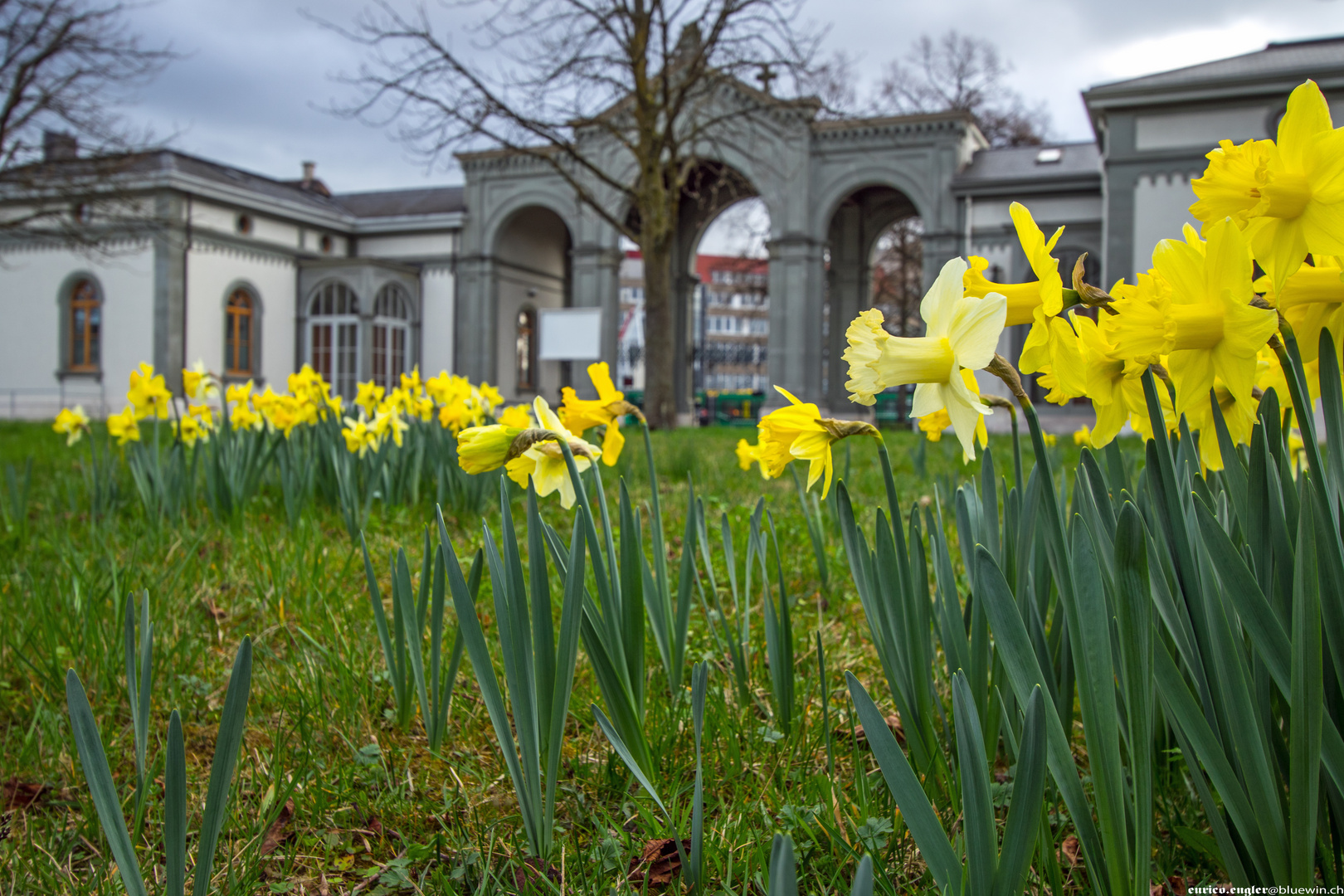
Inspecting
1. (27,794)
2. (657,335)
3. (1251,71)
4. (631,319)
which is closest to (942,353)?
(27,794)

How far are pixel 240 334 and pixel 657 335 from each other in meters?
11.1

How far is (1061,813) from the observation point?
1055mm

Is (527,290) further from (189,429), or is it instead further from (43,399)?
(189,429)

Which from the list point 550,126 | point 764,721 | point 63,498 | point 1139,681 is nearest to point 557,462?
point 764,721

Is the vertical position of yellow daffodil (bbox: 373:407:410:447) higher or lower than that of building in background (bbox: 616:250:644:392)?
lower

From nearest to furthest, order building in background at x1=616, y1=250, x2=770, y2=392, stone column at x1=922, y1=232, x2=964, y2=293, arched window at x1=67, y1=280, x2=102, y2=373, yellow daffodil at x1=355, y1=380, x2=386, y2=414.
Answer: yellow daffodil at x1=355, y1=380, x2=386, y2=414 < stone column at x1=922, y1=232, x2=964, y2=293 < arched window at x1=67, y1=280, x2=102, y2=373 < building in background at x1=616, y1=250, x2=770, y2=392

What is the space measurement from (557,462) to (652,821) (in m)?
0.46

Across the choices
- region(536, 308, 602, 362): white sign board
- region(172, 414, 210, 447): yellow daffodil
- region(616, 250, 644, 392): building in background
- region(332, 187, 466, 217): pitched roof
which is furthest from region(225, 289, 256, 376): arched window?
region(616, 250, 644, 392): building in background

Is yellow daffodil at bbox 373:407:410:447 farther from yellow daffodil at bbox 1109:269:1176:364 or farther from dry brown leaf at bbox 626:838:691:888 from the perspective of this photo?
yellow daffodil at bbox 1109:269:1176:364

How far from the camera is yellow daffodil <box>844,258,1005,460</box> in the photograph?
663 mm

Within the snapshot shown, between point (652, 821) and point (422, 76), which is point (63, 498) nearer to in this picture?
point (652, 821)

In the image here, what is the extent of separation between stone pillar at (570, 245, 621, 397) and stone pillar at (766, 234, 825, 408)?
338 cm

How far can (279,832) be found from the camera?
1102mm

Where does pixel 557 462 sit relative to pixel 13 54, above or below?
below
